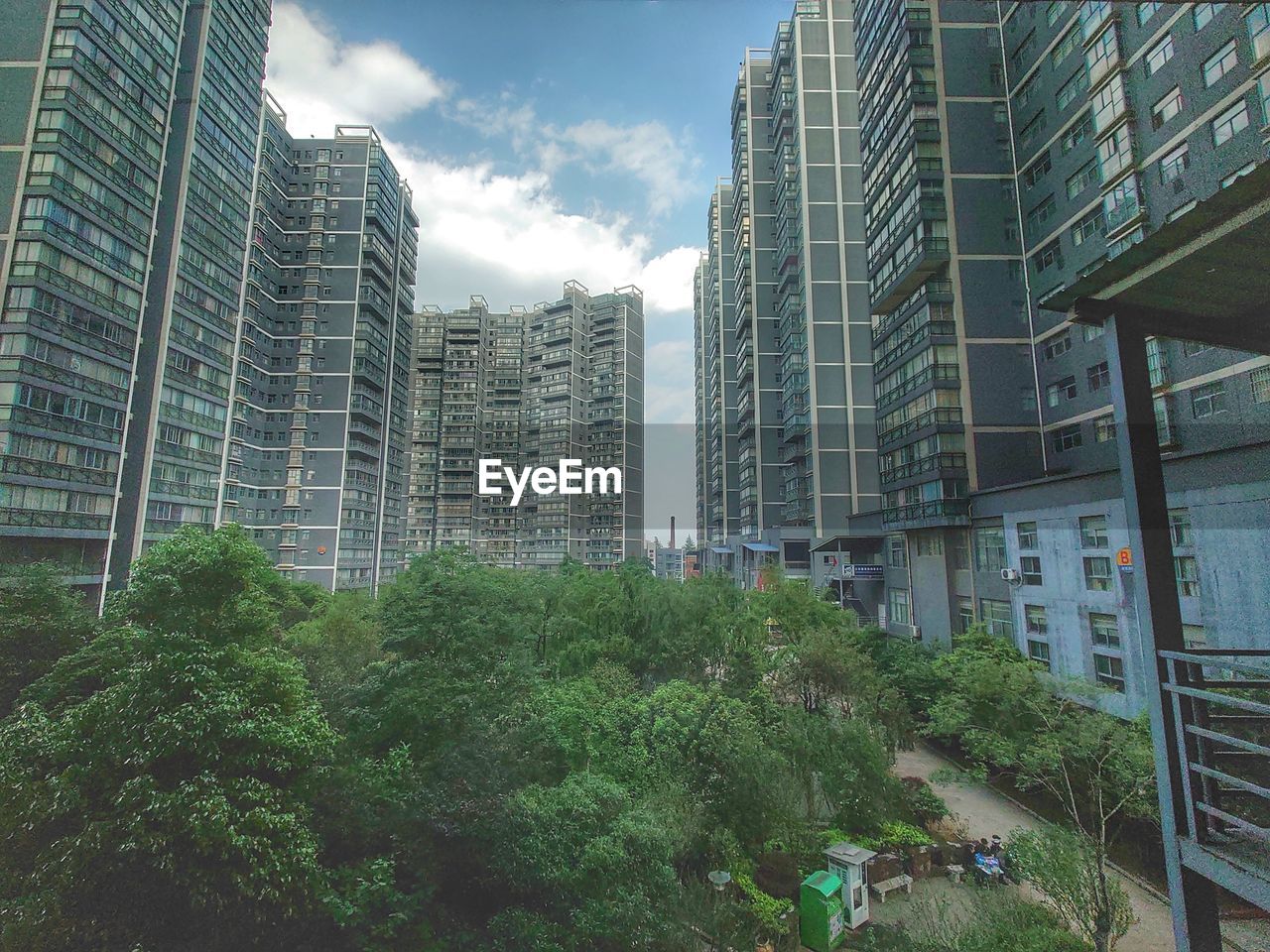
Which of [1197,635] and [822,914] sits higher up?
[1197,635]

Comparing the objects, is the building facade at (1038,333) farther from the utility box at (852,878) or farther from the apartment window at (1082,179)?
the utility box at (852,878)

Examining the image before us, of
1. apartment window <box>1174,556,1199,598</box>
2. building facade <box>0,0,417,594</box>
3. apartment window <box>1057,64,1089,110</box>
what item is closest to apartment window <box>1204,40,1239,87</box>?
apartment window <box>1057,64,1089,110</box>

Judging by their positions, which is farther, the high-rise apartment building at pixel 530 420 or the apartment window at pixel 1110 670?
the high-rise apartment building at pixel 530 420

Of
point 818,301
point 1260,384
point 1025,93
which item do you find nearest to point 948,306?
point 1025,93

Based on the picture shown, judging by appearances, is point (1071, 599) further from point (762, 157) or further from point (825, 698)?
point (762, 157)

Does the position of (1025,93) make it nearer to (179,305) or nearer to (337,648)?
(337,648)

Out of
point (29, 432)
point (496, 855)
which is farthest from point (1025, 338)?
point (29, 432)

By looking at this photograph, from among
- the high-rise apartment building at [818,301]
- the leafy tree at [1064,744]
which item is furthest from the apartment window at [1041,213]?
the leafy tree at [1064,744]
